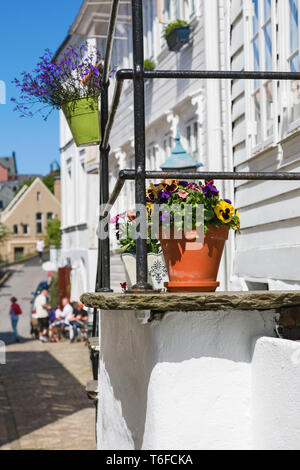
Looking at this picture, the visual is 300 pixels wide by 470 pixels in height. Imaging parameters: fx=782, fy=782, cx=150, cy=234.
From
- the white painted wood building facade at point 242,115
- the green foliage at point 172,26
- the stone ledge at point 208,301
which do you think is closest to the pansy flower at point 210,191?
the stone ledge at point 208,301

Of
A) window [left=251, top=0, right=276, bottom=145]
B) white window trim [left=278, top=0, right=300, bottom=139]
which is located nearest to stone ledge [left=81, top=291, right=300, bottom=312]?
white window trim [left=278, top=0, right=300, bottom=139]

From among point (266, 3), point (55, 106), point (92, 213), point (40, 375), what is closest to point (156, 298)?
point (55, 106)

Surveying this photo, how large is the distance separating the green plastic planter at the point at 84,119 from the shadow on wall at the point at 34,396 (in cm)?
568

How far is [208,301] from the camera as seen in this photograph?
2.50m

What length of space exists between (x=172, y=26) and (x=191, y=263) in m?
8.57

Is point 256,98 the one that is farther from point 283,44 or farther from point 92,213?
point 92,213

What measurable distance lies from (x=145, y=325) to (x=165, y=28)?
951 centimetres

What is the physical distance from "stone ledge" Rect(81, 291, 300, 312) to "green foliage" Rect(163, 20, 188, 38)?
8682 mm

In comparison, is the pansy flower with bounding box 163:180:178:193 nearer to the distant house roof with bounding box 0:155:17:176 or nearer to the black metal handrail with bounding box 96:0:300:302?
the black metal handrail with bounding box 96:0:300:302

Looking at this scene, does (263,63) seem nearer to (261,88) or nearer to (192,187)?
(261,88)

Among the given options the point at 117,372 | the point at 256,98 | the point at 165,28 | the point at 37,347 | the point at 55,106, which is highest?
the point at 165,28

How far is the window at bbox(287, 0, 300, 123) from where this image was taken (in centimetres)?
596

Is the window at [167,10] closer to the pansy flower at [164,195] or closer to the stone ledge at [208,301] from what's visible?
the pansy flower at [164,195]

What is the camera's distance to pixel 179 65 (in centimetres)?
1147
